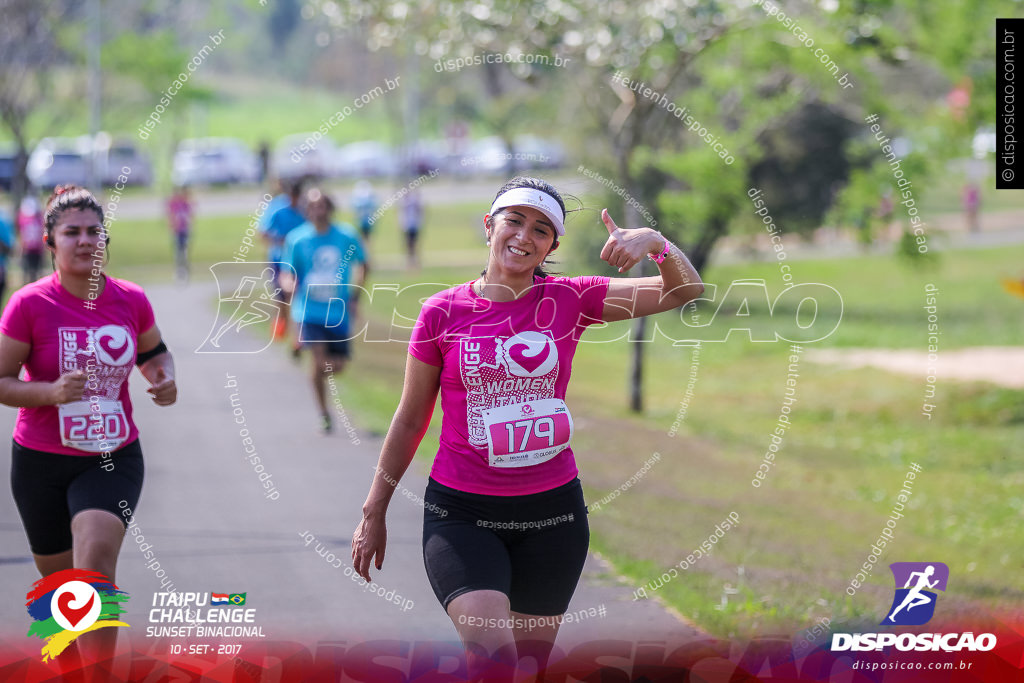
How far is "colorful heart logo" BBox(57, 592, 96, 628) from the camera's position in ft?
14.4

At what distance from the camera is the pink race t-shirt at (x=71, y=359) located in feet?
14.1

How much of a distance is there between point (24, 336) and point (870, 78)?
9.90 m

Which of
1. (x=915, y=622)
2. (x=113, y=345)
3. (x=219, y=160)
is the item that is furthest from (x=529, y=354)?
(x=219, y=160)

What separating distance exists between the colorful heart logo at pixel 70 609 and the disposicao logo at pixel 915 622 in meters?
3.00

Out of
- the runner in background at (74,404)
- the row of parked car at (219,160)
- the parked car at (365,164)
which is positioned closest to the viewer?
the runner in background at (74,404)

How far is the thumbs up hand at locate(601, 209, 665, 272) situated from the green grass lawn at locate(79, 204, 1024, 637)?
6.38ft

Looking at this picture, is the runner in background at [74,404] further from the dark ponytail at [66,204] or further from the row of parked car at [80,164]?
the row of parked car at [80,164]

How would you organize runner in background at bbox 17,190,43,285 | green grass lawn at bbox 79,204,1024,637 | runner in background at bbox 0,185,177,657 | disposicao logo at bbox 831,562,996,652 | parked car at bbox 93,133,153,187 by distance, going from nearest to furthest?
runner in background at bbox 0,185,177,657, disposicao logo at bbox 831,562,996,652, green grass lawn at bbox 79,204,1024,637, runner in background at bbox 17,190,43,285, parked car at bbox 93,133,153,187

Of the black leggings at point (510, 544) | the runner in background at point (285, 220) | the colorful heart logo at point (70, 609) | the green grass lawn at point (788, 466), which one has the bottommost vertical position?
the green grass lawn at point (788, 466)

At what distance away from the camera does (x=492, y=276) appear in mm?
3812

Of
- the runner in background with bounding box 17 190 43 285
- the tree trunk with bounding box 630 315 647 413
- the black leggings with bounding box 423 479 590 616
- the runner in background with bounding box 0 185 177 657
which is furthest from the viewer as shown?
the runner in background with bounding box 17 190 43 285

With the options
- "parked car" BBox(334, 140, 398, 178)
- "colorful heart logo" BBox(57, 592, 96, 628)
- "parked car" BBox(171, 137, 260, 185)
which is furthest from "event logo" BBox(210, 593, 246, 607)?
"parked car" BBox(334, 140, 398, 178)

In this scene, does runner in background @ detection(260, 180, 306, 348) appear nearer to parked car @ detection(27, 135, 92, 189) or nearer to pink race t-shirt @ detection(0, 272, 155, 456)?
pink race t-shirt @ detection(0, 272, 155, 456)

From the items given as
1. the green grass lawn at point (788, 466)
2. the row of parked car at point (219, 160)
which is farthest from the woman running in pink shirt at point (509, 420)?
the row of parked car at point (219, 160)
